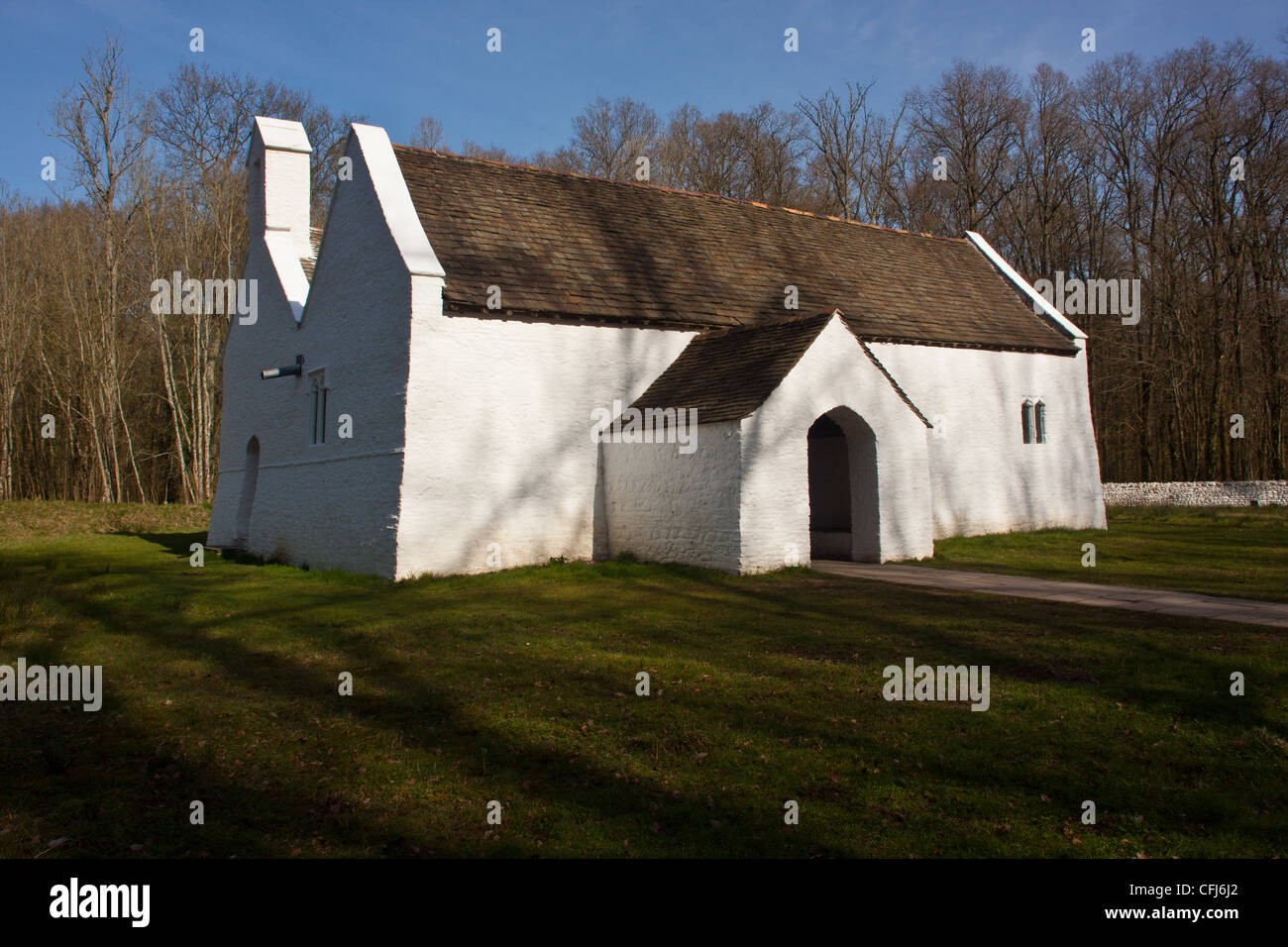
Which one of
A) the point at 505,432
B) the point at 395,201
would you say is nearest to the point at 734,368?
the point at 505,432

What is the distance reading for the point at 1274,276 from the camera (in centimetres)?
3338

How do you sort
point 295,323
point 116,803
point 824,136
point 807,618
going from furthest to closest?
point 824,136 < point 295,323 < point 807,618 < point 116,803

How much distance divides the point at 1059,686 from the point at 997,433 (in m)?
15.2

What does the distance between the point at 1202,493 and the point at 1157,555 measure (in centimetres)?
1869

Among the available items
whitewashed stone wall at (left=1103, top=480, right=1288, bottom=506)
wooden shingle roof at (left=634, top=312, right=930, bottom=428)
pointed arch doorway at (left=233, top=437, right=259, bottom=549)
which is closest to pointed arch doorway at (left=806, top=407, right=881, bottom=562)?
wooden shingle roof at (left=634, top=312, right=930, bottom=428)

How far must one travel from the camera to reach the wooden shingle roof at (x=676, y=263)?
16.6 metres

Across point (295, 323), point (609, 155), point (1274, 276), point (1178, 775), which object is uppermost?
point (609, 155)

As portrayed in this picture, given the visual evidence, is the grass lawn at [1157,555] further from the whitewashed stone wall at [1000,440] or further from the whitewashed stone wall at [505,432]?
the whitewashed stone wall at [505,432]

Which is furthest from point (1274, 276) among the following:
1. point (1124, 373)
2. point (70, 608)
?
point (70, 608)

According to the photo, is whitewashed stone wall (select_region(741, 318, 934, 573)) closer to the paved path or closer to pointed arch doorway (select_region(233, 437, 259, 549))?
the paved path

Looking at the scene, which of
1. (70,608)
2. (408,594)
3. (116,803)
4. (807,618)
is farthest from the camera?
(408,594)

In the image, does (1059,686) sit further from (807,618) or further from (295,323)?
(295,323)

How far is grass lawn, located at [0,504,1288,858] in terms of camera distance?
4980 mm

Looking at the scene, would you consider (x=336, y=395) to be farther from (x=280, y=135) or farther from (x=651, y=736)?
(x=651, y=736)
